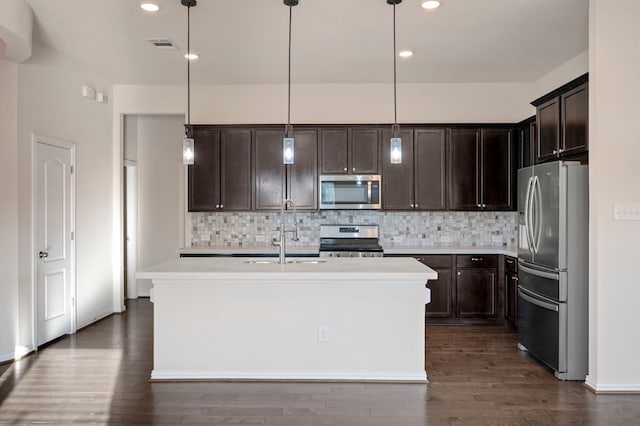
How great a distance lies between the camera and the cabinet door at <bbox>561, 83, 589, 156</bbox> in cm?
375

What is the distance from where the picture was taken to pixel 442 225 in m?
6.10

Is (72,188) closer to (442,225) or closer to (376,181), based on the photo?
(376,181)

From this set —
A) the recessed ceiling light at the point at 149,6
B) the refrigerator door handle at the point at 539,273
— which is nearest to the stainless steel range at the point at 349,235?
the refrigerator door handle at the point at 539,273

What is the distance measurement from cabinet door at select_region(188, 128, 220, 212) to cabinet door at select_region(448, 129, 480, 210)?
2823 millimetres

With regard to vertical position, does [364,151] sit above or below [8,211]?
above

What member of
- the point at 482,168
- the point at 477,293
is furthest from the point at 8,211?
the point at 482,168

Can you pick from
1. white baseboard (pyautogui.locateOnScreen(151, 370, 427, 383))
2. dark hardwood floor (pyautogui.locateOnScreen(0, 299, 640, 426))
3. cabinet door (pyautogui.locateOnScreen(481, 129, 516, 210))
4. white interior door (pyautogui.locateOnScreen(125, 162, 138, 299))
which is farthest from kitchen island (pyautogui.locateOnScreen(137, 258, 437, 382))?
white interior door (pyautogui.locateOnScreen(125, 162, 138, 299))

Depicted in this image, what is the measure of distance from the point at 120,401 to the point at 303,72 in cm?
386

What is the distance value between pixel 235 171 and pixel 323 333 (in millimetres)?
2792

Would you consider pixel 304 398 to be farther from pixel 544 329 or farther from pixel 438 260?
pixel 438 260

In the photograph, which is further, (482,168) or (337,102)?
(337,102)

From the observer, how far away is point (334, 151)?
5.76 m

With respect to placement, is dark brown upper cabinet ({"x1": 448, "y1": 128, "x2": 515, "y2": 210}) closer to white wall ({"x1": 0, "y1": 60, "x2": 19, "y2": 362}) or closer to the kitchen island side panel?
the kitchen island side panel

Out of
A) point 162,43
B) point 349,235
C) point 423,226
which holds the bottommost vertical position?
point 349,235
